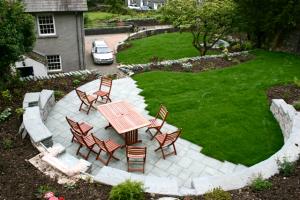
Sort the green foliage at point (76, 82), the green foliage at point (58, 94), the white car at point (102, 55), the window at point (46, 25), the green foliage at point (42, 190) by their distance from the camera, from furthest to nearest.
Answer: the white car at point (102, 55) < the window at point (46, 25) < the green foliage at point (76, 82) < the green foliage at point (58, 94) < the green foliage at point (42, 190)

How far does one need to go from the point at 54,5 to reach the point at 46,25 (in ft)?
6.38

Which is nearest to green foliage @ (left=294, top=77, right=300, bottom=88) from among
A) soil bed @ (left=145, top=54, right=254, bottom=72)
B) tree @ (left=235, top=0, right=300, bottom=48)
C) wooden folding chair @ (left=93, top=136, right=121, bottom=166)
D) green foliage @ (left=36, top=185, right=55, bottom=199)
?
soil bed @ (left=145, top=54, right=254, bottom=72)

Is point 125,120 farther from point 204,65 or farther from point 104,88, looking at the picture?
point 204,65

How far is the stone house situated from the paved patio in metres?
10.6

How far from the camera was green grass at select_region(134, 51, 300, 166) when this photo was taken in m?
13.2

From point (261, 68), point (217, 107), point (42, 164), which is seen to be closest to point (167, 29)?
point (261, 68)

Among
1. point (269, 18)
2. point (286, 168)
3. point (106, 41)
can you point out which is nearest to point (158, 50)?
point (106, 41)

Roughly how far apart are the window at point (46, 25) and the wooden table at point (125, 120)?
47.7 feet

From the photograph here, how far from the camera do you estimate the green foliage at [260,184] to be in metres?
9.26

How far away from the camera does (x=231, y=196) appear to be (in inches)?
354

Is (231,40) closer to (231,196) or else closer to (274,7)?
(274,7)

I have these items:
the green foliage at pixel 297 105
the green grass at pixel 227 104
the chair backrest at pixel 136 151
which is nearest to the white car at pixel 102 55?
the green grass at pixel 227 104

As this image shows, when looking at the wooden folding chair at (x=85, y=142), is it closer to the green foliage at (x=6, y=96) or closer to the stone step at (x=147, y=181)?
the stone step at (x=147, y=181)

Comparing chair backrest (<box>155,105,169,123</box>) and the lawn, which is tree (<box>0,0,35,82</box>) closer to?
chair backrest (<box>155,105,169,123</box>)
